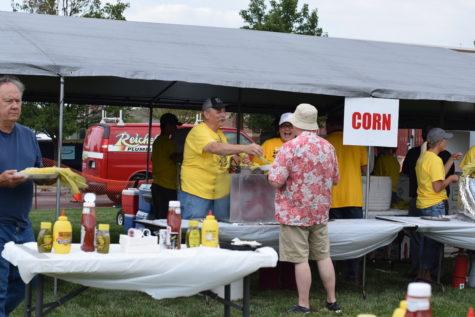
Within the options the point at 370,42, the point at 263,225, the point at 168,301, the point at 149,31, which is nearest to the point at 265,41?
the point at 149,31

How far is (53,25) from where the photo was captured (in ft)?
25.2

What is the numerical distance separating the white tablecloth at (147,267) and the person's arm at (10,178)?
0.33m

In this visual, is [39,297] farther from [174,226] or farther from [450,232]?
[450,232]

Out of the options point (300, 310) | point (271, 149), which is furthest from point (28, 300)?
point (271, 149)

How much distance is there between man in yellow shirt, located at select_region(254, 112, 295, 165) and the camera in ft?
22.6

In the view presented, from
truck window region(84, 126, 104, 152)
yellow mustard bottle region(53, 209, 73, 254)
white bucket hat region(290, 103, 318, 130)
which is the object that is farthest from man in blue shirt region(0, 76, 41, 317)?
truck window region(84, 126, 104, 152)

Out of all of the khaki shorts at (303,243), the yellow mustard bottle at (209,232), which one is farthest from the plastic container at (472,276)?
the yellow mustard bottle at (209,232)

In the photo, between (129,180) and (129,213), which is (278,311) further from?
(129,180)

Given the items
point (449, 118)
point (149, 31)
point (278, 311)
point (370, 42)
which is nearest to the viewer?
point (278, 311)

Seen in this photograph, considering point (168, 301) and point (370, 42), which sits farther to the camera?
point (370, 42)

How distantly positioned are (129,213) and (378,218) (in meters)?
4.17

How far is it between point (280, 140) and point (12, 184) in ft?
11.2

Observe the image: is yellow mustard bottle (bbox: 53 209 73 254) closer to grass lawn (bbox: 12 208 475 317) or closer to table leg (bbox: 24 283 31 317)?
table leg (bbox: 24 283 31 317)

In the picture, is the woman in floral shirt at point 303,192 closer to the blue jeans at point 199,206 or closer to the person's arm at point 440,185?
the blue jeans at point 199,206
